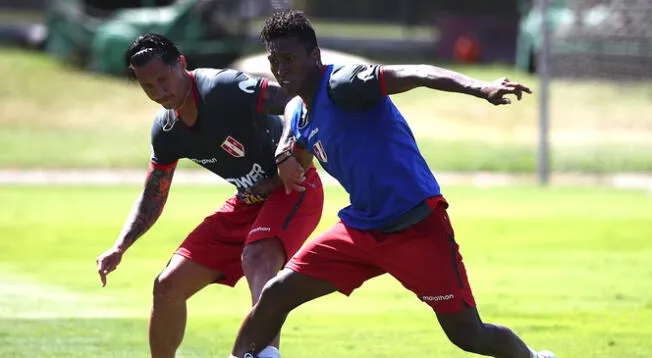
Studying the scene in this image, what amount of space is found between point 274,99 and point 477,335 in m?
1.80

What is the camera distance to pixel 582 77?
1014 inches

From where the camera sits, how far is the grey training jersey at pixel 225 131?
7.51 m

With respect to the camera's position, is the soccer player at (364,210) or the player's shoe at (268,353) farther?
the player's shoe at (268,353)

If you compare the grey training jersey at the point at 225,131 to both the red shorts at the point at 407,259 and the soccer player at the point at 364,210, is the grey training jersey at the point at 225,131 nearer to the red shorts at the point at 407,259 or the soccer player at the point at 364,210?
the soccer player at the point at 364,210

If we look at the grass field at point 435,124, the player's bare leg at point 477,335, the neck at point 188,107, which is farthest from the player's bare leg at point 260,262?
the grass field at point 435,124

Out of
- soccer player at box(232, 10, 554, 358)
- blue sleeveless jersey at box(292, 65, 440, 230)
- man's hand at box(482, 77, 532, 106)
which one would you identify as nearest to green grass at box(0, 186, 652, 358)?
soccer player at box(232, 10, 554, 358)

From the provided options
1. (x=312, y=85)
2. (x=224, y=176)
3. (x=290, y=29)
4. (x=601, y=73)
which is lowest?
(x=601, y=73)

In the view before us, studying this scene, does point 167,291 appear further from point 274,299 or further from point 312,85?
point 312,85

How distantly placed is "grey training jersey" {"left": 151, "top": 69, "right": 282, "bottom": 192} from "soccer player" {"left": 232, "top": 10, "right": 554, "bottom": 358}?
0.75 m

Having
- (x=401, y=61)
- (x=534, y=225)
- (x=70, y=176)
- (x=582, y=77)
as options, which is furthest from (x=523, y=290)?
(x=401, y=61)

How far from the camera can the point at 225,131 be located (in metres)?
7.56

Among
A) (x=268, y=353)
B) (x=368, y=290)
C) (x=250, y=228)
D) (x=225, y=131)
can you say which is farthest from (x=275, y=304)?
(x=368, y=290)

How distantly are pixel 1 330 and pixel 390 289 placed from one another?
3433mm

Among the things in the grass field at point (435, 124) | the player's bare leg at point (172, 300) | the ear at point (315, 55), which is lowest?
the grass field at point (435, 124)
